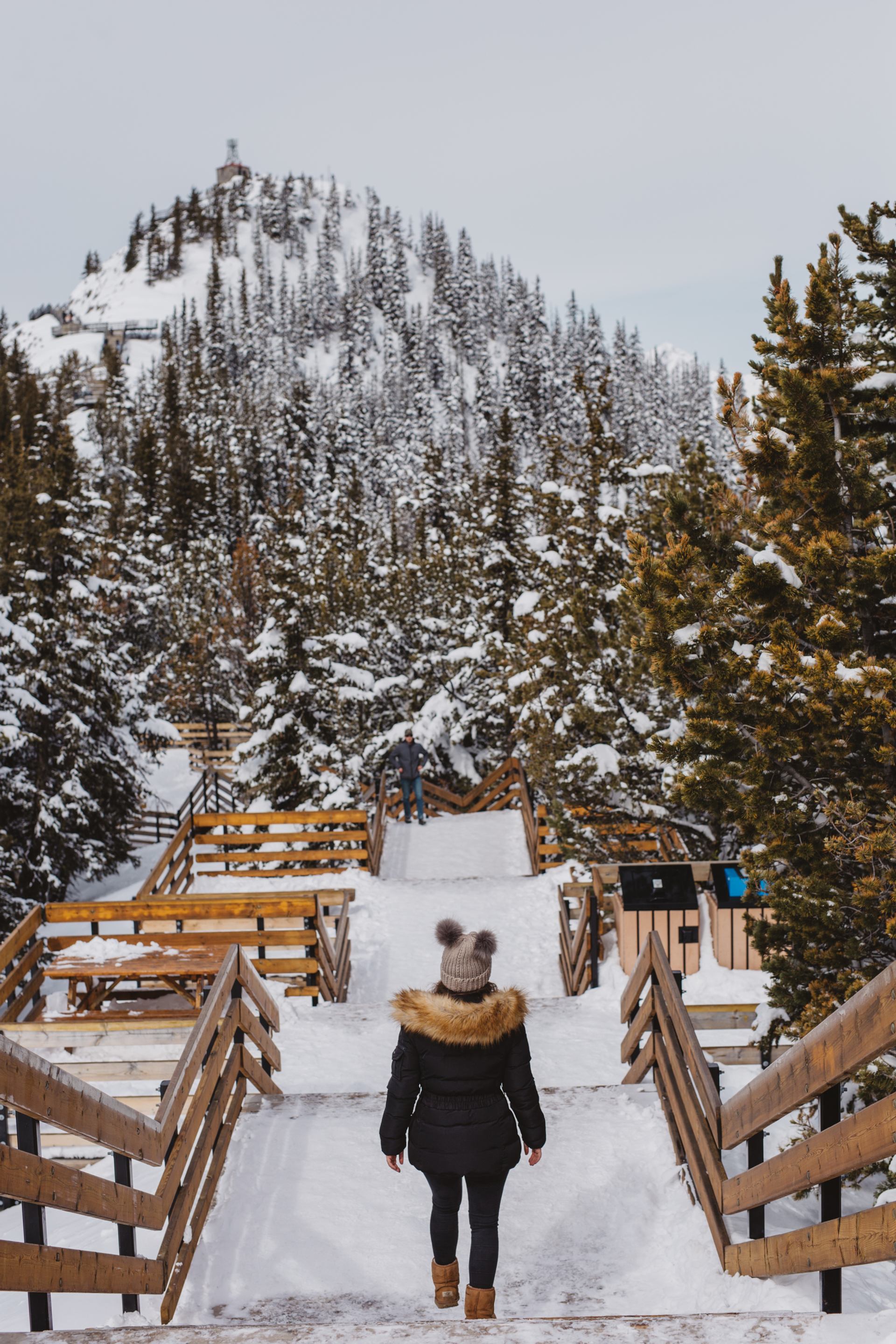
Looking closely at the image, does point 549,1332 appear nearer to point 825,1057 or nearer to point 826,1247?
point 826,1247

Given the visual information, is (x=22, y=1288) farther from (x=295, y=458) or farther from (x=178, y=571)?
(x=295, y=458)

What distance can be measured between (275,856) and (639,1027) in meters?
10.1

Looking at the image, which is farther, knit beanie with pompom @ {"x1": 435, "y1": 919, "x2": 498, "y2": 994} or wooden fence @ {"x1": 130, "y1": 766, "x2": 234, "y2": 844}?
wooden fence @ {"x1": 130, "y1": 766, "x2": 234, "y2": 844}

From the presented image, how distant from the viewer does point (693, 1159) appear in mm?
4516

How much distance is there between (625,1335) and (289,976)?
9.44 m

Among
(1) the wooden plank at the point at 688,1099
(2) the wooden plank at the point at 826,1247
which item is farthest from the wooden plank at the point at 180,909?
(2) the wooden plank at the point at 826,1247

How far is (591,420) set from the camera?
16.5 meters

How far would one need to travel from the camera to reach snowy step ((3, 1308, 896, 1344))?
274 centimetres

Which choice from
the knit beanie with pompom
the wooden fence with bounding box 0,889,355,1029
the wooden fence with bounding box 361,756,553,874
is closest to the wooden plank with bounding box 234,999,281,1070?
the wooden fence with bounding box 0,889,355,1029

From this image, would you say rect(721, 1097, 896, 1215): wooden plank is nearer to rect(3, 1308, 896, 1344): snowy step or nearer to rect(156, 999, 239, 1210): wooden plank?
rect(3, 1308, 896, 1344): snowy step

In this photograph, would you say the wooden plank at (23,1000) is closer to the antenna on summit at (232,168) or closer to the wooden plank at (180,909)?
the wooden plank at (180,909)

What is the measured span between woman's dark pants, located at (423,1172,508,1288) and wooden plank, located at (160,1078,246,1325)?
1148 millimetres

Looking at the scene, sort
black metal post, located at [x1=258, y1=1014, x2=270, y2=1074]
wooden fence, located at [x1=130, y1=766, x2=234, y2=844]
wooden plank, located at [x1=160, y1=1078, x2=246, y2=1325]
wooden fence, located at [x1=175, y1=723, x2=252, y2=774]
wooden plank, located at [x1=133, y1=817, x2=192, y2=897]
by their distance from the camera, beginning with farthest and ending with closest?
wooden fence, located at [x1=175, y1=723, x2=252, y2=774], wooden fence, located at [x1=130, y1=766, x2=234, y2=844], wooden plank, located at [x1=133, y1=817, x2=192, y2=897], black metal post, located at [x1=258, y1=1014, x2=270, y2=1074], wooden plank, located at [x1=160, y1=1078, x2=246, y2=1325]

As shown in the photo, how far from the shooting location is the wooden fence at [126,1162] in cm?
272
